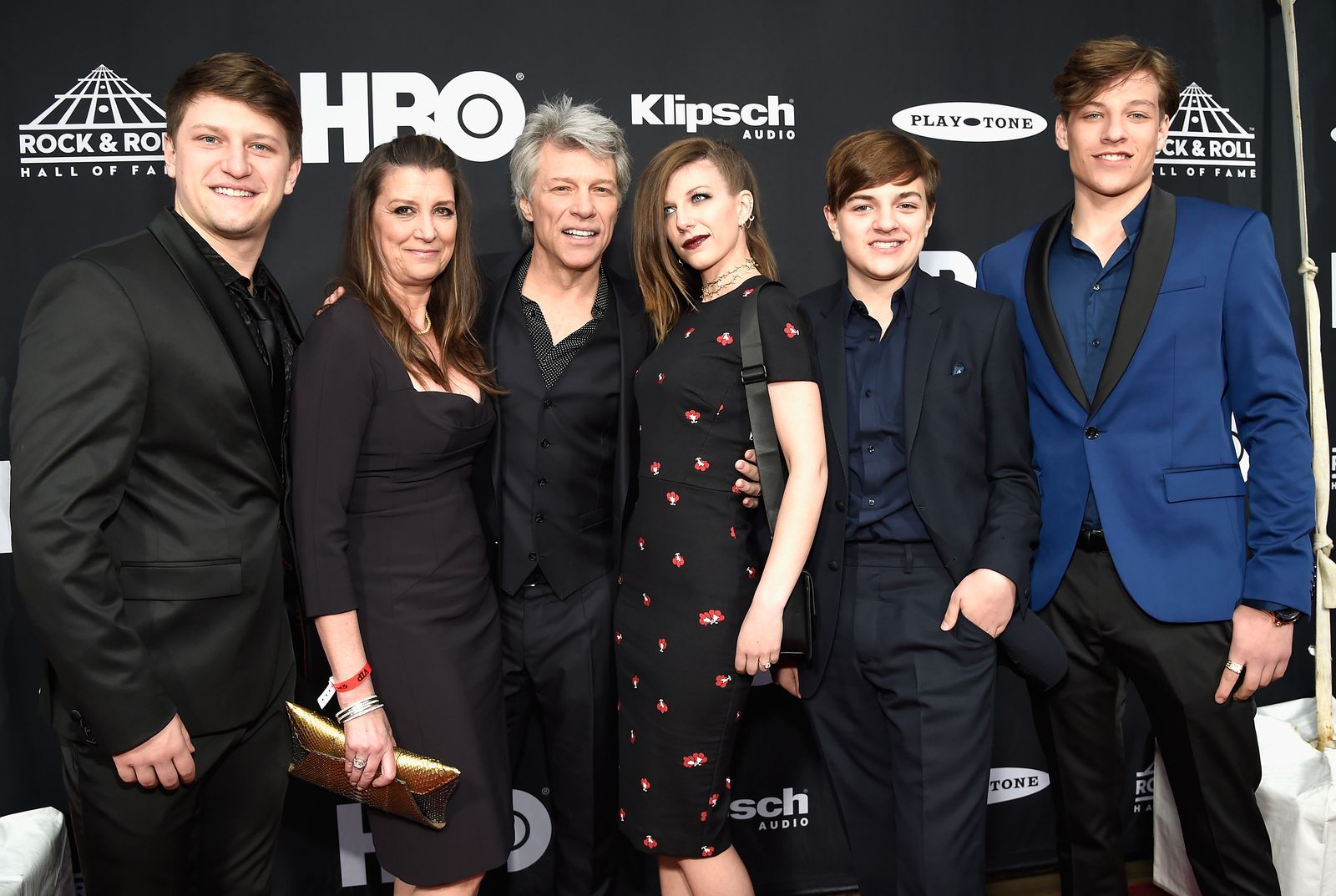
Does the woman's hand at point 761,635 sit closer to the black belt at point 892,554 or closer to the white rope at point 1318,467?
the black belt at point 892,554

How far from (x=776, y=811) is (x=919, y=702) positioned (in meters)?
1.16

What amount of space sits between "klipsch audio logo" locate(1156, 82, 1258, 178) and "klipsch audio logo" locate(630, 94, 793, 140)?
4.19 ft

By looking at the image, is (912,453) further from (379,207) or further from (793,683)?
(379,207)

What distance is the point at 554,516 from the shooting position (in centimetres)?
226

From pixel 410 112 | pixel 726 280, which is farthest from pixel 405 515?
pixel 410 112

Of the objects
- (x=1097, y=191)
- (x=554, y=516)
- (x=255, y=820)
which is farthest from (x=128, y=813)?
(x=1097, y=191)

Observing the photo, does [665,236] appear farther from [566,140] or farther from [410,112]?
[410,112]

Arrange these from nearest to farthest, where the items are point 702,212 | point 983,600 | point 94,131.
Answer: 1. point 983,600
2. point 702,212
3. point 94,131

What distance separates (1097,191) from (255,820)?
7.50 ft

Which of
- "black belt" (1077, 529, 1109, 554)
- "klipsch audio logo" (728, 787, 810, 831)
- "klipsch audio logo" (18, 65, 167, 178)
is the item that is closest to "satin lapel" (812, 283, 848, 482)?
"black belt" (1077, 529, 1109, 554)

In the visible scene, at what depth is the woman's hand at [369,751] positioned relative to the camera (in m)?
1.84

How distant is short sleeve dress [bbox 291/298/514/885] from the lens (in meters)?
1.81

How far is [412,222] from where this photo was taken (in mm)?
2018

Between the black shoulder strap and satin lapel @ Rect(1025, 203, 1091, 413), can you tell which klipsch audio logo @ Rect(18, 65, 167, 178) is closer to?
the black shoulder strap
